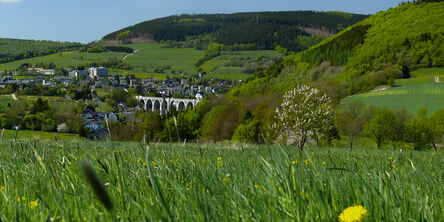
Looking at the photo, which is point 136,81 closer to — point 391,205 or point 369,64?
point 369,64

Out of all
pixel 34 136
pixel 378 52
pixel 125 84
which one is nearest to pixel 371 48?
pixel 378 52

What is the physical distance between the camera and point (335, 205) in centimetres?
130

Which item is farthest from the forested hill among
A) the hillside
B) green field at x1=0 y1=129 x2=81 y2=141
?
green field at x1=0 y1=129 x2=81 y2=141

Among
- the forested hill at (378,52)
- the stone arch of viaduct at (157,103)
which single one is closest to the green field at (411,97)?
the forested hill at (378,52)

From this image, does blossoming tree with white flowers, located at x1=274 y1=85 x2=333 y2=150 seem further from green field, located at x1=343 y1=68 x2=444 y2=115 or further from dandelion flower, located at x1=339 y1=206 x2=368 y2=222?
green field, located at x1=343 y1=68 x2=444 y2=115

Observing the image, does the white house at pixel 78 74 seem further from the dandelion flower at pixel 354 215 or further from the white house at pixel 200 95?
the dandelion flower at pixel 354 215

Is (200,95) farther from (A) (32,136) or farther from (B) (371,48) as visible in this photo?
(A) (32,136)

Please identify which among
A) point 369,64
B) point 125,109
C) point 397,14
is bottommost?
point 125,109

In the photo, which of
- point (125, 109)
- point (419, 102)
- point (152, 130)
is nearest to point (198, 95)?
point (125, 109)

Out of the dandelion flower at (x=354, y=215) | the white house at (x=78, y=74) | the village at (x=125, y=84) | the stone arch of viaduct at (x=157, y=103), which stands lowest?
the stone arch of viaduct at (x=157, y=103)

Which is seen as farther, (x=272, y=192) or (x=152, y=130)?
(x=152, y=130)

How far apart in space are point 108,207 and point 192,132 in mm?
71359

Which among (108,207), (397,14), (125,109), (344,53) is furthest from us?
(397,14)

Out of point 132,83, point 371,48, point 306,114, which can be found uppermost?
point 371,48
